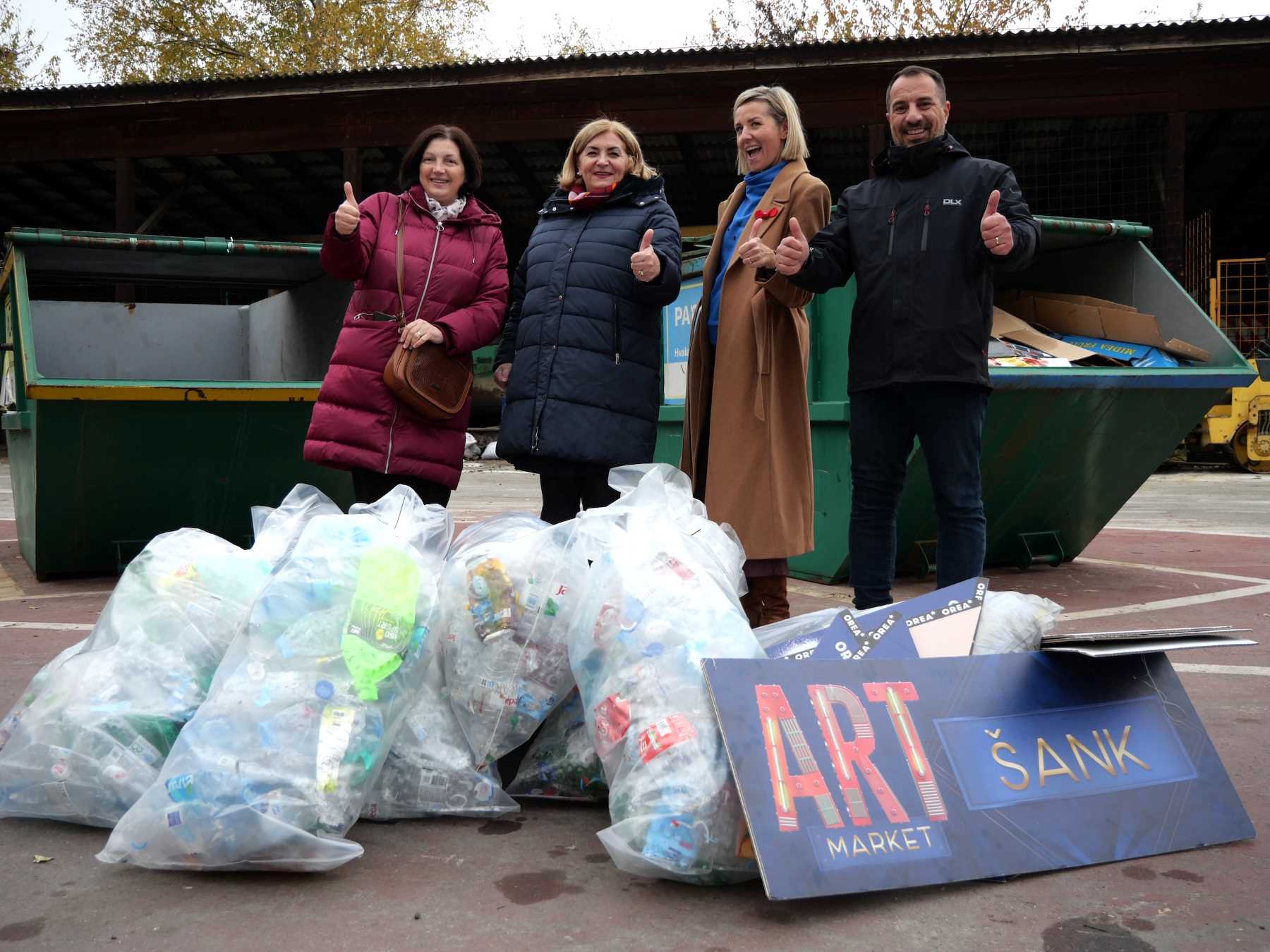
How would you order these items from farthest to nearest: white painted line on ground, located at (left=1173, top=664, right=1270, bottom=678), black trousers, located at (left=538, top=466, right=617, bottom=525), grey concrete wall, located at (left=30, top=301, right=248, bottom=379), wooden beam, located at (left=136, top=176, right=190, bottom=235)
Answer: wooden beam, located at (left=136, top=176, right=190, bottom=235)
grey concrete wall, located at (left=30, top=301, right=248, bottom=379)
white painted line on ground, located at (left=1173, top=664, right=1270, bottom=678)
black trousers, located at (left=538, top=466, right=617, bottom=525)

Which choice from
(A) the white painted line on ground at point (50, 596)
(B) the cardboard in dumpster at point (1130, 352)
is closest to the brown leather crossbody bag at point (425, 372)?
(A) the white painted line on ground at point (50, 596)

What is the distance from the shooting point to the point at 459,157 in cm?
319

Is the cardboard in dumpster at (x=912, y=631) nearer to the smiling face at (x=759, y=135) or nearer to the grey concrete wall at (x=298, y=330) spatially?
the smiling face at (x=759, y=135)

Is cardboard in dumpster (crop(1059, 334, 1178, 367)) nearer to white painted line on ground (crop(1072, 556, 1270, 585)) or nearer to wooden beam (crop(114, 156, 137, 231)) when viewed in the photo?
white painted line on ground (crop(1072, 556, 1270, 585))

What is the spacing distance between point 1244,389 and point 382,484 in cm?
1256

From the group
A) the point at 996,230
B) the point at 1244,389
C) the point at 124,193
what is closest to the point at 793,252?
the point at 996,230

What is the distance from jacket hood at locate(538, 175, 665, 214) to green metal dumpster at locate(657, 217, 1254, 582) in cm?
149

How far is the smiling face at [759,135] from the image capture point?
10.1 feet

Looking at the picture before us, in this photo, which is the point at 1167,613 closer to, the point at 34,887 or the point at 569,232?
the point at 569,232

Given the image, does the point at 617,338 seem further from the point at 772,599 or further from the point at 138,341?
the point at 138,341

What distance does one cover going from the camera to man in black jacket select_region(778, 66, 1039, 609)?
9.28 ft

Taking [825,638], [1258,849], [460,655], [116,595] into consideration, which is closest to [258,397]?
[116,595]

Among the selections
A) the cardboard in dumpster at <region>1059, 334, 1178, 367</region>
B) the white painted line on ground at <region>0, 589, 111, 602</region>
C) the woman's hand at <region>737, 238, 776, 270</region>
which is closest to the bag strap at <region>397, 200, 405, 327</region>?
the woman's hand at <region>737, 238, 776, 270</region>

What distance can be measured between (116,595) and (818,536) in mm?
2969
